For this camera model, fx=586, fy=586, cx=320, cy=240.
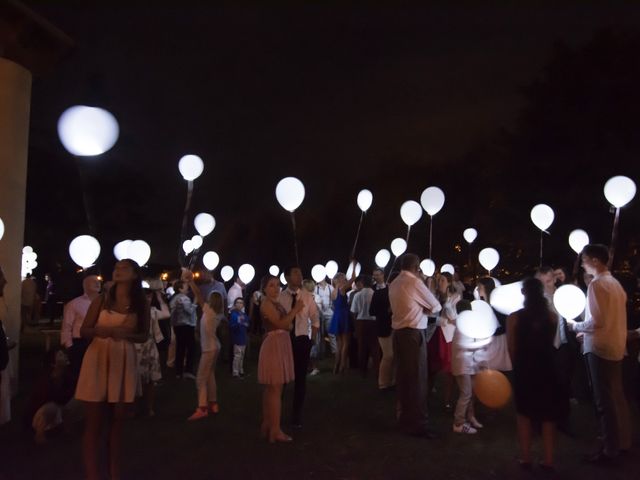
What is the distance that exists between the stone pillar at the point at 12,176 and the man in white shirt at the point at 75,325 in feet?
8.47

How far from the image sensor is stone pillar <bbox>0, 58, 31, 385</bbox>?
8.47 meters

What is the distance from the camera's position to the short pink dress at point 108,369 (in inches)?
175

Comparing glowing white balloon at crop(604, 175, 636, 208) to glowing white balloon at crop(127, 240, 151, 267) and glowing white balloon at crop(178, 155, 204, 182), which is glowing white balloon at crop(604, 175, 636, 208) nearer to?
glowing white balloon at crop(178, 155, 204, 182)

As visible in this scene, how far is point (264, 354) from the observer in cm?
612

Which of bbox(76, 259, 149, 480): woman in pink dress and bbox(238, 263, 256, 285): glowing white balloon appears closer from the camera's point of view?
bbox(76, 259, 149, 480): woman in pink dress

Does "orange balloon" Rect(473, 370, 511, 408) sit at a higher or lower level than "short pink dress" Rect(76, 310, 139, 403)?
lower

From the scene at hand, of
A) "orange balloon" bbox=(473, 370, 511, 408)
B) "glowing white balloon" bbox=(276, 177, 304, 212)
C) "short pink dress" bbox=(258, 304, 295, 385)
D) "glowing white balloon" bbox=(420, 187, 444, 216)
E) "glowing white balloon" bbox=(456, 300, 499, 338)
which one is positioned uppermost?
"glowing white balloon" bbox=(420, 187, 444, 216)

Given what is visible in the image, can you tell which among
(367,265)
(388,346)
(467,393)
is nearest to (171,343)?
(388,346)

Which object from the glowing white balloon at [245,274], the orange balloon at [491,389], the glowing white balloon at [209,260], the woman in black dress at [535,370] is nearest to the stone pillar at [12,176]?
the glowing white balloon at [245,274]

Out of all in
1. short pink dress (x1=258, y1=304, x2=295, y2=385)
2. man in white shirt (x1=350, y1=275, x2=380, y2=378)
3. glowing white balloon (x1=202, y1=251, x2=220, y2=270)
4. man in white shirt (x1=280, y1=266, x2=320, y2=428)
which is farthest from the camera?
glowing white balloon (x1=202, y1=251, x2=220, y2=270)

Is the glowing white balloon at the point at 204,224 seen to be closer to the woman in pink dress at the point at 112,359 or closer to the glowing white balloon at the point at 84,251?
the glowing white balloon at the point at 84,251

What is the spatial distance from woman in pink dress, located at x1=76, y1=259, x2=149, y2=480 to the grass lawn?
0.71m

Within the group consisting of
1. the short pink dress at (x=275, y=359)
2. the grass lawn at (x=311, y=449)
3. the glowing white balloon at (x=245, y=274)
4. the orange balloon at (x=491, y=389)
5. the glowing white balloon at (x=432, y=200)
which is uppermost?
the glowing white balloon at (x=432, y=200)

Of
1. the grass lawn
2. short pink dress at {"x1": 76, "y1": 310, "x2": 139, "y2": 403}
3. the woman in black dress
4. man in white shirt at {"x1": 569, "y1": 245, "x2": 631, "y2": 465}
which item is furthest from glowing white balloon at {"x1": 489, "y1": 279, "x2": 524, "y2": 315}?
short pink dress at {"x1": 76, "y1": 310, "x2": 139, "y2": 403}
